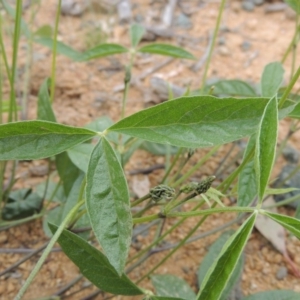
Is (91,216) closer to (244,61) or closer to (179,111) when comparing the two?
(179,111)

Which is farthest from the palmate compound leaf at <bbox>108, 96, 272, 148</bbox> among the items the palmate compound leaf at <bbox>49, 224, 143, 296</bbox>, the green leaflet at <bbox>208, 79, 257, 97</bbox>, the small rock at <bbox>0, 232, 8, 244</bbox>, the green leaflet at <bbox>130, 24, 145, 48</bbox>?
the green leaflet at <bbox>130, 24, 145, 48</bbox>

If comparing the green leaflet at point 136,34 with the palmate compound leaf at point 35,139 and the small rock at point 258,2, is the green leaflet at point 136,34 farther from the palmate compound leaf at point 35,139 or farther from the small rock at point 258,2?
the small rock at point 258,2

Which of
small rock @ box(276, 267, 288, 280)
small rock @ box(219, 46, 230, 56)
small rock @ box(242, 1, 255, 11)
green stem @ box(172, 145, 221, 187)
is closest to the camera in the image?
green stem @ box(172, 145, 221, 187)

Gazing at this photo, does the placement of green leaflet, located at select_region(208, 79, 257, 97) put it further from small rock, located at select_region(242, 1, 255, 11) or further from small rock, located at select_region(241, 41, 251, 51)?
small rock, located at select_region(242, 1, 255, 11)

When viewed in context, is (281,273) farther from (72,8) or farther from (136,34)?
(72,8)

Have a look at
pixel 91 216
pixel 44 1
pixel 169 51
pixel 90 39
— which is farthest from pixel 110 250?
pixel 44 1
